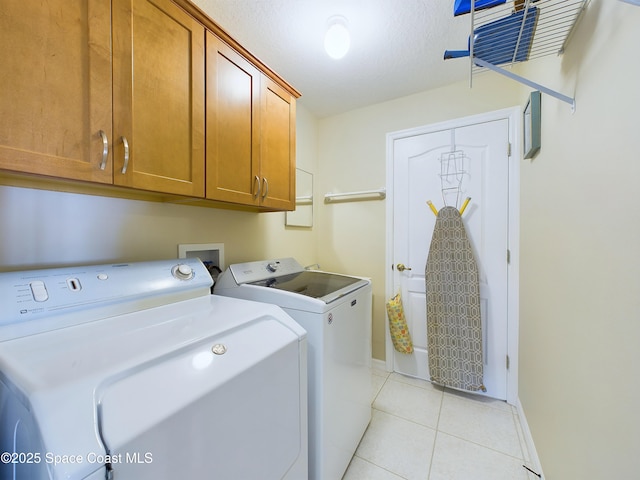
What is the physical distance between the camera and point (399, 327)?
223 centimetres

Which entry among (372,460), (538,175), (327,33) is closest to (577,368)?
(538,175)

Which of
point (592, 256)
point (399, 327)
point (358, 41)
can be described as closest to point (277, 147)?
point (358, 41)

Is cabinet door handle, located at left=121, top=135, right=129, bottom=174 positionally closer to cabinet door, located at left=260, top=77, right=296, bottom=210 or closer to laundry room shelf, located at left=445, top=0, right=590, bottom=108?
cabinet door, located at left=260, top=77, right=296, bottom=210

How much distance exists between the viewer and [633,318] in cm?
64

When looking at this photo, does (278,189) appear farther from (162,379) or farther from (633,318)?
(633,318)

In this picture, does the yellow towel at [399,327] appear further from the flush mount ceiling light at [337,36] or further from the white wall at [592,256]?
the flush mount ceiling light at [337,36]

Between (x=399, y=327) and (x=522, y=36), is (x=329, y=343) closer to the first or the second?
(x=399, y=327)

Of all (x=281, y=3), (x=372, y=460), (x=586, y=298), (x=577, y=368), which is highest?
(x=281, y=3)

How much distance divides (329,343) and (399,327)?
49.8 inches

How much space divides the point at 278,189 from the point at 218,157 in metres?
0.47

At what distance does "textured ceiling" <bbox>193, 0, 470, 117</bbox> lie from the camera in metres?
1.42

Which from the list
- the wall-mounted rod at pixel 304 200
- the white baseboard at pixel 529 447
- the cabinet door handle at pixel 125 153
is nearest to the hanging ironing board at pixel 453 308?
the white baseboard at pixel 529 447

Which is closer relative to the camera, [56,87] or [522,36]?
[56,87]

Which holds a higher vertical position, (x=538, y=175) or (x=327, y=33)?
(x=327, y=33)
